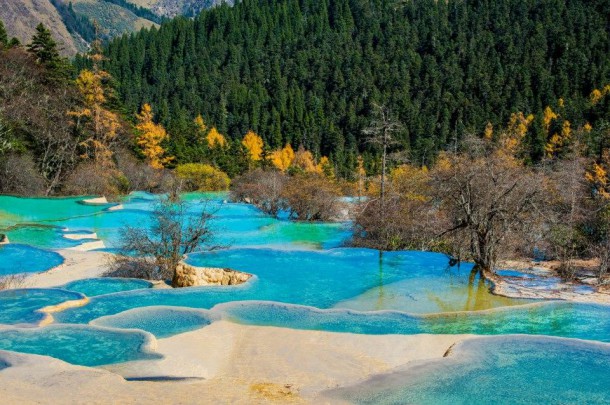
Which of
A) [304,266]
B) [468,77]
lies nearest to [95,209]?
[304,266]

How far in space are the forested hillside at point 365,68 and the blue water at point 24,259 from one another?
43.1 meters

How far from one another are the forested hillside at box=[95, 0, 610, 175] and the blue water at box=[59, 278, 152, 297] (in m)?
47.1

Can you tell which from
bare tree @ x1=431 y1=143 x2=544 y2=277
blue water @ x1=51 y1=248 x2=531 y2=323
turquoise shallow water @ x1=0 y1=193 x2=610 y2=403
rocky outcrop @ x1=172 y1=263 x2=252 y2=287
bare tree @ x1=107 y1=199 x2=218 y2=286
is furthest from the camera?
bare tree @ x1=107 y1=199 x2=218 y2=286

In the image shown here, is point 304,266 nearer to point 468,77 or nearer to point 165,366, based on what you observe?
point 165,366

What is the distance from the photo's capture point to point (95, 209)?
2748 cm

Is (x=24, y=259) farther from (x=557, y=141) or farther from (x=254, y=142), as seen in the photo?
(x=254, y=142)

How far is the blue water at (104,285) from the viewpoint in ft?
42.5

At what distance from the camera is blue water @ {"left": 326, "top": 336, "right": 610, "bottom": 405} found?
23.6ft

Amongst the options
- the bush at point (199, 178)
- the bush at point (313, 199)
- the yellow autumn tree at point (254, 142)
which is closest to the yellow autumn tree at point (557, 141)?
the yellow autumn tree at point (254, 142)

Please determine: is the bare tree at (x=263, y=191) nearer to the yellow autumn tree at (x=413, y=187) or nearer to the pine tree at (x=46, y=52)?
the yellow autumn tree at (x=413, y=187)

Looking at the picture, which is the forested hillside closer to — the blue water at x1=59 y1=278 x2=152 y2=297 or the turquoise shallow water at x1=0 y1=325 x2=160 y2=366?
the blue water at x1=59 y1=278 x2=152 y2=297

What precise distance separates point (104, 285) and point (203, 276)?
2.42 meters

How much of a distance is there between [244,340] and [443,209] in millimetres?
9661

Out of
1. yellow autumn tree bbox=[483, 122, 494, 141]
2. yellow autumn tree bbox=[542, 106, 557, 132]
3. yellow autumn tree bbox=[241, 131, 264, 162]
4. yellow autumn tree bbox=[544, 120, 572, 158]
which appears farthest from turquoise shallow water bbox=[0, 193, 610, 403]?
yellow autumn tree bbox=[483, 122, 494, 141]
